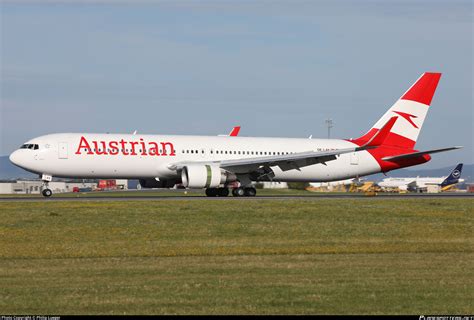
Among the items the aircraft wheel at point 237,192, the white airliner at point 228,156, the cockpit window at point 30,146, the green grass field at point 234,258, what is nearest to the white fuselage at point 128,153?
the white airliner at point 228,156

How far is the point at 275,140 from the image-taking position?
56281 millimetres

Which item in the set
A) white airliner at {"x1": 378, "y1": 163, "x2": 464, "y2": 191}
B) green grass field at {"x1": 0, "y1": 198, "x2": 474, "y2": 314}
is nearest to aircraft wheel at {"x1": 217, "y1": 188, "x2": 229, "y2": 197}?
green grass field at {"x1": 0, "y1": 198, "x2": 474, "y2": 314}

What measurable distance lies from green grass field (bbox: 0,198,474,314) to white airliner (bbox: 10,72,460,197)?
885 cm

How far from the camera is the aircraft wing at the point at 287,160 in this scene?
167 ft

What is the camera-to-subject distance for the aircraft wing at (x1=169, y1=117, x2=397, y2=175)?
5100 centimetres

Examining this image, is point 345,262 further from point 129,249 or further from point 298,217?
point 298,217

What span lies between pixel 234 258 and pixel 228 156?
30483mm

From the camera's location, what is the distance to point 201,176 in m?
49.3

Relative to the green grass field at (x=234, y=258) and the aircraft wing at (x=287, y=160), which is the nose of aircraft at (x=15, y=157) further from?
the green grass field at (x=234, y=258)

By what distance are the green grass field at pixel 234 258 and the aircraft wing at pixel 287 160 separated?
33.4 ft

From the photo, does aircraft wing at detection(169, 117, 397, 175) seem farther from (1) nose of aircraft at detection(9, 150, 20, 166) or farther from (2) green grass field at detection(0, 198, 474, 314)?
(2) green grass field at detection(0, 198, 474, 314)

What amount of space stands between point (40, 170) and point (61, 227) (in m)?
20.2

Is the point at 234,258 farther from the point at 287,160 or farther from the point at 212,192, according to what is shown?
the point at 212,192

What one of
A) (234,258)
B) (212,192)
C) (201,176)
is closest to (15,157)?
(201,176)
